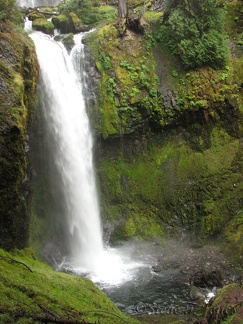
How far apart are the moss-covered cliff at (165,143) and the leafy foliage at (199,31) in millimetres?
624

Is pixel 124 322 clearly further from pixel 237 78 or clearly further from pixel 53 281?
pixel 237 78

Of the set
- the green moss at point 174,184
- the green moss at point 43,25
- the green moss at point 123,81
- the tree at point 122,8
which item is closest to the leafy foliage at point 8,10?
the green moss at point 123,81

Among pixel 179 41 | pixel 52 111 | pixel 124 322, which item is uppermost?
pixel 179 41

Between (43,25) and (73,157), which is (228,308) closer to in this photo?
(73,157)

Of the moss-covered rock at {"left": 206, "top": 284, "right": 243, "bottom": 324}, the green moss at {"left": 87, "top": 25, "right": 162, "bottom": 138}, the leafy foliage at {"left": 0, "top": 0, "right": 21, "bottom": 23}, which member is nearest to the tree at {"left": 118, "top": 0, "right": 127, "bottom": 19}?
the green moss at {"left": 87, "top": 25, "right": 162, "bottom": 138}

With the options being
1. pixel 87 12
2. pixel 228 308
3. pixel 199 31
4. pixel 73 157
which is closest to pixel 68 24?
pixel 87 12

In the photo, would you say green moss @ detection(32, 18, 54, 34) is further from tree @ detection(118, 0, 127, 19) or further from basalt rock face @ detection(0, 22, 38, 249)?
basalt rock face @ detection(0, 22, 38, 249)

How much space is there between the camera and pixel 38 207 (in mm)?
14719

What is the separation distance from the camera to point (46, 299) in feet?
22.2

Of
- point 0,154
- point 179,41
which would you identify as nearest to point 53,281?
point 0,154

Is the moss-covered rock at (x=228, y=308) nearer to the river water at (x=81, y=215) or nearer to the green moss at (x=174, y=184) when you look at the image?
the river water at (x=81, y=215)

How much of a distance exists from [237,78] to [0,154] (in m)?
13.2

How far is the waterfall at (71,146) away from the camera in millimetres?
14922

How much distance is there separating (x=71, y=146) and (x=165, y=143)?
4.86 m
